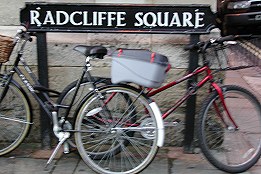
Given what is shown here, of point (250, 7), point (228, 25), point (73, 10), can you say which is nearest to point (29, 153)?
point (73, 10)

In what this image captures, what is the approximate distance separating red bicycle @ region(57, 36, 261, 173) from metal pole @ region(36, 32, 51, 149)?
0.63m

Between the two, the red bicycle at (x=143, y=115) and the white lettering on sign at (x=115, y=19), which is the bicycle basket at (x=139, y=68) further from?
the white lettering on sign at (x=115, y=19)

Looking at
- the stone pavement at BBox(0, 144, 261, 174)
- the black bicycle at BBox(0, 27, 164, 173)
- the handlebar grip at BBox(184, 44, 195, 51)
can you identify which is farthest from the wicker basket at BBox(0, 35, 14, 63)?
the handlebar grip at BBox(184, 44, 195, 51)

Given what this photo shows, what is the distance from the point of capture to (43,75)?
441 centimetres

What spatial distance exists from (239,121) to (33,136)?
2231 mm

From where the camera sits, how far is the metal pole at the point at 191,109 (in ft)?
14.0

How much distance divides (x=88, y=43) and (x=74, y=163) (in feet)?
4.17

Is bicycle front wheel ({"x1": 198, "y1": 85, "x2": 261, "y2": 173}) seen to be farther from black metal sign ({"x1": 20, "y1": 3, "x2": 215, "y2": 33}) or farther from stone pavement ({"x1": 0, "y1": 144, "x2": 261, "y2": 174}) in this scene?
black metal sign ({"x1": 20, "y1": 3, "x2": 215, "y2": 33})

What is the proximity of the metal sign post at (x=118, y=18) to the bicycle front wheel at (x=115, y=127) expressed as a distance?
0.77 metres

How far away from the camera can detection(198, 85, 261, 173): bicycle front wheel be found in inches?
154

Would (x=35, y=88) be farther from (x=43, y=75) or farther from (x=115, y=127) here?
(x=115, y=127)

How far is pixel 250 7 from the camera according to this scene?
7.04 m

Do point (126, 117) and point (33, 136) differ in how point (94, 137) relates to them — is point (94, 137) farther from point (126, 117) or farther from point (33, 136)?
point (33, 136)

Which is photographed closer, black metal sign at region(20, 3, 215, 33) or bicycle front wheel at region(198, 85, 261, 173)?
bicycle front wheel at region(198, 85, 261, 173)
